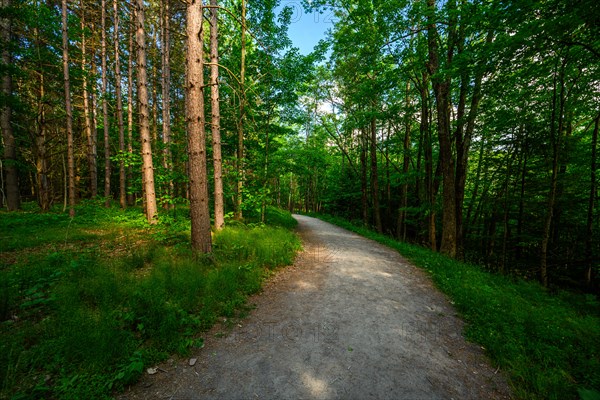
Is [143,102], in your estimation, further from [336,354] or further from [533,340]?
[533,340]

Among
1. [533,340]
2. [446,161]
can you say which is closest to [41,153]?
[533,340]

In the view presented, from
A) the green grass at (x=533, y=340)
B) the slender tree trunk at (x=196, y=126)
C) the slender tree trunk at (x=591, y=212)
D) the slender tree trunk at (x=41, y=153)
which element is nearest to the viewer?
the green grass at (x=533, y=340)

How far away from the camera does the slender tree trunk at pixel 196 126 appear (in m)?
5.04

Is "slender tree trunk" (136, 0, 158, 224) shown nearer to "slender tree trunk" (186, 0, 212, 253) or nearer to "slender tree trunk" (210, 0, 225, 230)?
"slender tree trunk" (210, 0, 225, 230)

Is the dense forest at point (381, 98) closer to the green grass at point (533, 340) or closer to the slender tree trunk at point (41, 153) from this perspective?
the slender tree trunk at point (41, 153)

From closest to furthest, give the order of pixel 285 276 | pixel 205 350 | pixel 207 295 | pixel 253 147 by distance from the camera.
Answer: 1. pixel 205 350
2. pixel 207 295
3. pixel 285 276
4. pixel 253 147

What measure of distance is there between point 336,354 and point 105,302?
375cm

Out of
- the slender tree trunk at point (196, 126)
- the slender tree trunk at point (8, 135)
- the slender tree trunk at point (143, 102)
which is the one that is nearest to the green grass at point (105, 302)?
the slender tree trunk at point (196, 126)

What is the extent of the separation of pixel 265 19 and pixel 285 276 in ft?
36.9

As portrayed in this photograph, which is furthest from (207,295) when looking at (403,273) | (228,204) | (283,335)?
(228,204)

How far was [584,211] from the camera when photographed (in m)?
11.0

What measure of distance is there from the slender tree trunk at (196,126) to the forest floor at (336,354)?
2227mm

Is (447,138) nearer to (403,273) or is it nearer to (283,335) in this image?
(403,273)

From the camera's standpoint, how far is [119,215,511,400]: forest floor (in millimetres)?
2420
